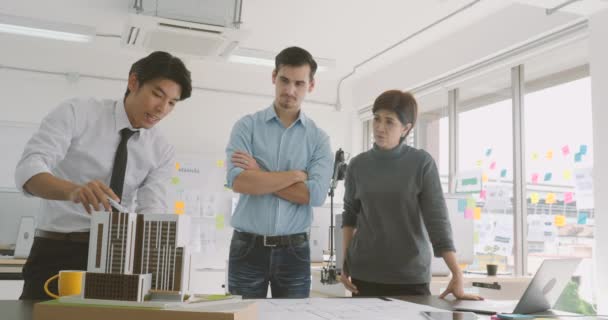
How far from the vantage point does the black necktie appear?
5.13 feet

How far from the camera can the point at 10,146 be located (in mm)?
5207

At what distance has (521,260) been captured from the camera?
13.5ft

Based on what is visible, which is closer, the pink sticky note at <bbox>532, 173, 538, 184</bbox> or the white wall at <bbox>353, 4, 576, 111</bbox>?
the white wall at <bbox>353, 4, 576, 111</bbox>

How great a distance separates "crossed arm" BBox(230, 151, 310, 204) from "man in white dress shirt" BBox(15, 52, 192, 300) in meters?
0.29

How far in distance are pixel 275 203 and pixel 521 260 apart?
3.00 m

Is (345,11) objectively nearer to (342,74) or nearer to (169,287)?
(342,74)

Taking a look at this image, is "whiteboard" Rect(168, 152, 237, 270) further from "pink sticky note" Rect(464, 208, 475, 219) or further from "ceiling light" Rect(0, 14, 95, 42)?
"pink sticky note" Rect(464, 208, 475, 219)

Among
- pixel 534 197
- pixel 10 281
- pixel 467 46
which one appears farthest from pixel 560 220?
pixel 10 281

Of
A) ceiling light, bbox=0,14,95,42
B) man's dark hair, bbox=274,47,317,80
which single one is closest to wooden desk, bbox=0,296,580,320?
man's dark hair, bbox=274,47,317,80

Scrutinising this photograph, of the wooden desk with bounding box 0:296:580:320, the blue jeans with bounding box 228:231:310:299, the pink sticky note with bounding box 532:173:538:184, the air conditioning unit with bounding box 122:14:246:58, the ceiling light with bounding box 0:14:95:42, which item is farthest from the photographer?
the ceiling light with bounding box 0:14:95:42

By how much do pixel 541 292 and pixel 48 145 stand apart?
1367mm

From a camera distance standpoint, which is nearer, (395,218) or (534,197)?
(395,218)

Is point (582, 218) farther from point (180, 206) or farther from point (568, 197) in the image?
point (180, 206)

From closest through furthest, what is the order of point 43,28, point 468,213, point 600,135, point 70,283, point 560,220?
point 70,283, point 600,135, point 560,220, point 468,213, point 43,28
